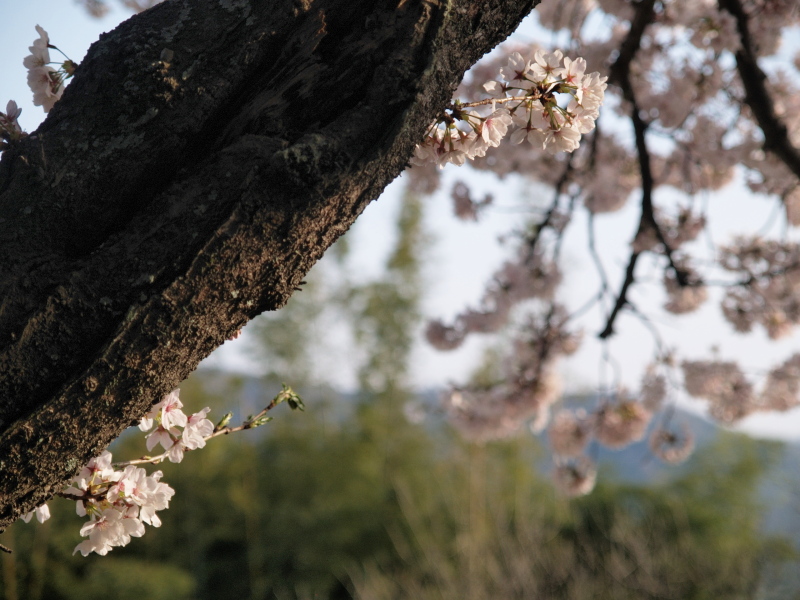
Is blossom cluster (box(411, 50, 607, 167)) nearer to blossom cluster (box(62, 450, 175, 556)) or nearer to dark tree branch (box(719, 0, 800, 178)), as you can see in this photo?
blossom cluster (box(62, 450, 175, 556))

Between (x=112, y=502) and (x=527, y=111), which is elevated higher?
(x=527, y=111)

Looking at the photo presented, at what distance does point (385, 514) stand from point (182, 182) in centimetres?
628

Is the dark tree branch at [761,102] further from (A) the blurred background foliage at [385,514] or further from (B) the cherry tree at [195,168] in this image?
(A) the blurred background foliage at [385,514]

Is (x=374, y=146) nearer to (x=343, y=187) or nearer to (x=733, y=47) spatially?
(x=343, y=187)

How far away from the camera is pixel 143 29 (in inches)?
23.6

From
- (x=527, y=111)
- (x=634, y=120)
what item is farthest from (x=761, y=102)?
(x=527, y=111)

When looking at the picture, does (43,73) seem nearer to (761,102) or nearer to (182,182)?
(182,182)

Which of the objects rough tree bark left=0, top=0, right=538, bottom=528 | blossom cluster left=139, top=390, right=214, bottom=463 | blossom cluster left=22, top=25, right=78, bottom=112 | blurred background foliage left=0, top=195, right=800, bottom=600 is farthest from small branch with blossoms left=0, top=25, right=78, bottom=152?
blurred background foliage left=0, top=195, right=800, bottom=600

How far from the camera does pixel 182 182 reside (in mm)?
575

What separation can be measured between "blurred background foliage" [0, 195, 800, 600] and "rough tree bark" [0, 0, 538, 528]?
3918 millimetres

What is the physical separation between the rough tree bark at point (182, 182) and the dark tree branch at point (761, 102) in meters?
1.35

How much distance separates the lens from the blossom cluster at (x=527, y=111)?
695mm

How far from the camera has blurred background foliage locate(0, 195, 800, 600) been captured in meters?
4.27

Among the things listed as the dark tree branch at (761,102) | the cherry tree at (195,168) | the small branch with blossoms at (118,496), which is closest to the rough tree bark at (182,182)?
the cherry tree at (195,168)
